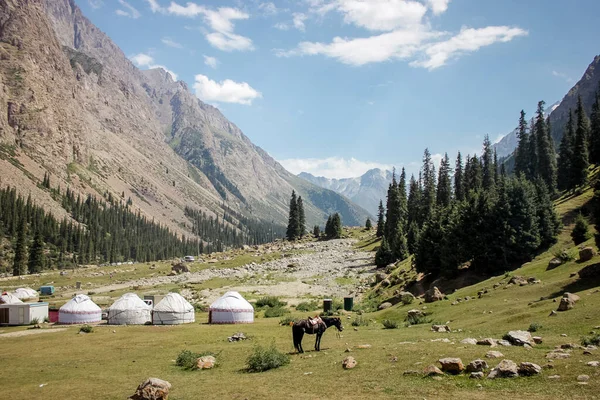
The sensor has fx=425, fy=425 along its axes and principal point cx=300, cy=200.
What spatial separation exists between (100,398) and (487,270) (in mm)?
42347

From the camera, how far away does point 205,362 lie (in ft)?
78.1

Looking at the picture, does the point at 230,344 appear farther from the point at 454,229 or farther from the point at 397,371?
the point at 454,229

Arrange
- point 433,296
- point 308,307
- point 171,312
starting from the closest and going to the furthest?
point 433,296 → point 171,312 → point 308,307

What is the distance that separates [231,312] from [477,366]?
34.1m

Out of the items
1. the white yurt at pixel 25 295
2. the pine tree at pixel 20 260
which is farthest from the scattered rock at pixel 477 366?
the pine tree at pixel 20 260

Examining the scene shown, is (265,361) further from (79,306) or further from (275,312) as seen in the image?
(79,306)

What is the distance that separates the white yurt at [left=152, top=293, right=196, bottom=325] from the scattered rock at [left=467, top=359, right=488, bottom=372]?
3779cm

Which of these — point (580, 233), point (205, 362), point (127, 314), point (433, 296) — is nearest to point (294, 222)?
point (127, 314)

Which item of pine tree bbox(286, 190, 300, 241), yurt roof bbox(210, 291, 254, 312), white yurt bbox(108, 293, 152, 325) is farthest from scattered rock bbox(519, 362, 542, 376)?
pine tree bbox(286, 190, 300, 241)

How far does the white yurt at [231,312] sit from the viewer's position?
46.3 m

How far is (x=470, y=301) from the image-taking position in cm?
3619

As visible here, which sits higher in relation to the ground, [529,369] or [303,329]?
[303,329]

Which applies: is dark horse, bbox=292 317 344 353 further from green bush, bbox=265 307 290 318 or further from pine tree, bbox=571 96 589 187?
pine tree, bbox=571 96 589 187

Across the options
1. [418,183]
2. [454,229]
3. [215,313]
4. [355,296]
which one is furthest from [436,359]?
[418,183]
